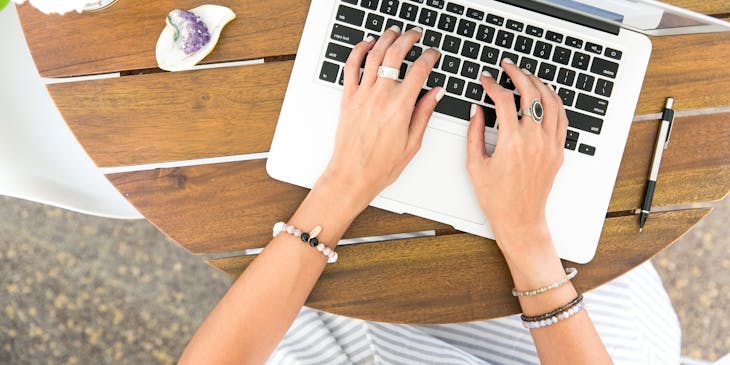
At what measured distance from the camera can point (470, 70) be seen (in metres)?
0.86

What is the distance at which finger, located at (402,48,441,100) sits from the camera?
2.73 feet

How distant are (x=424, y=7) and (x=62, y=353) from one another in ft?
4.24

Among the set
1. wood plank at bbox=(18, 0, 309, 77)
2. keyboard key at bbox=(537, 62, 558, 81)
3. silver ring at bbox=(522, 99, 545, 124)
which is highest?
keyboard key at bbox=(537, 62, 558, 81)

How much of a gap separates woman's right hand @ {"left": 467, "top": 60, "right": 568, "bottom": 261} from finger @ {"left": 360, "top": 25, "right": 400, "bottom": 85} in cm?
14

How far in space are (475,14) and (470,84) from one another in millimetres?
98

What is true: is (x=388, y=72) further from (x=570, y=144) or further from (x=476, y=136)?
(x=570, y=144)

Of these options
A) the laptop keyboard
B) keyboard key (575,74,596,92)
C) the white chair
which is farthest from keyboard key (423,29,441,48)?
the white chair

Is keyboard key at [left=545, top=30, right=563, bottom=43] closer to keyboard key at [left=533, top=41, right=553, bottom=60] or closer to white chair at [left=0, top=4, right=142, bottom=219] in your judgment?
keyboard key at [left=533, top=41, right=553, bottom=60]

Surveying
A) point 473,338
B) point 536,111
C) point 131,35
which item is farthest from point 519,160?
point 131,35

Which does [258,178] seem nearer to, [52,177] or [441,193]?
[441,193]

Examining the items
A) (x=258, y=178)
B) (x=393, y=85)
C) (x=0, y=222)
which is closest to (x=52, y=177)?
(x=258, y=178)

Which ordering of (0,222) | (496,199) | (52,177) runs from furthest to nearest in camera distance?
(0,222)
(52,177)
(496,199)

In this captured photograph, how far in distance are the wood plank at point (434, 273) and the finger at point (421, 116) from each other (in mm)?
145

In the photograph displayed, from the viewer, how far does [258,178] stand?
879 mm
